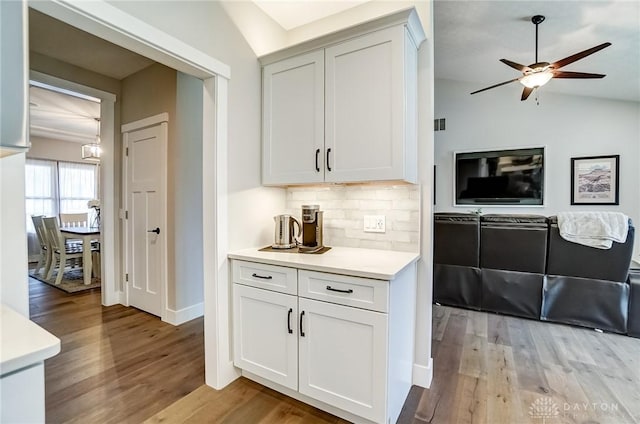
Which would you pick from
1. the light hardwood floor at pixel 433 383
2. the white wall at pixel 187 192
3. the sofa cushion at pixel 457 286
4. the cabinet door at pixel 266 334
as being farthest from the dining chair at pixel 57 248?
the sofa cushion at pixel 457 286

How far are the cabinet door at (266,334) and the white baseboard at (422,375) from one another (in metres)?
0.84

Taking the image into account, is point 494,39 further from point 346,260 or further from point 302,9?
point 346,260

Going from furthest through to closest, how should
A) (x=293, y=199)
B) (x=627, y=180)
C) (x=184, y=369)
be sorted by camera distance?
(x=627, y=180) < (x=293, y=199) < (x=184, y=369)

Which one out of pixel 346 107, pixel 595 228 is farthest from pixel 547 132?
pixel 346 107

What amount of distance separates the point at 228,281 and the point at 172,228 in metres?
1.32

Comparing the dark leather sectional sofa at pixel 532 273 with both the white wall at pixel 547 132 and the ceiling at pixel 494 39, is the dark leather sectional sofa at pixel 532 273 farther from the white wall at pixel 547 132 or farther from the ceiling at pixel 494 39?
the white wall at pixel 547 132

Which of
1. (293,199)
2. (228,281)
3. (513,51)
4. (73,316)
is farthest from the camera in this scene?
(513,51)

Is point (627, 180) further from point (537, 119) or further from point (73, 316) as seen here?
point (73, 316)

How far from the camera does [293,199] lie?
2.54 m

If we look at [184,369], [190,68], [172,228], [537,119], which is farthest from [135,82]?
[537,119]

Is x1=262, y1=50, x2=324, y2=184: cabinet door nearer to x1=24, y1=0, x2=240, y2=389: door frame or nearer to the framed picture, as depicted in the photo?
x1=24, y1=0, x2=240, y2=389: door frame

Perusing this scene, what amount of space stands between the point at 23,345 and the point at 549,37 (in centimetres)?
468

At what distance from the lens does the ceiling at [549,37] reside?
2.75 m

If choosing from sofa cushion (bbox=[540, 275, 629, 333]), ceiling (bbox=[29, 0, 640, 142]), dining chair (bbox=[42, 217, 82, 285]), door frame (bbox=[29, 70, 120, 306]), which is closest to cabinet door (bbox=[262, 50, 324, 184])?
ceiling (bbox=[29, 0, 640, 142])
